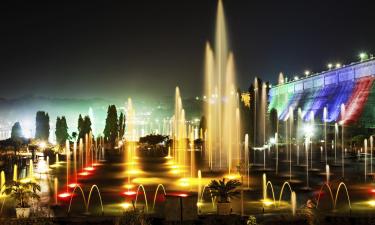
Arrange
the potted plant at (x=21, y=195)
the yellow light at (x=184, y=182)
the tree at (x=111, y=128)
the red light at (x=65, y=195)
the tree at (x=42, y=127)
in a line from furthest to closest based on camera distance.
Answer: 1. the tree at (x=42, y=127)
2. the tree at (x=111, y=128)
3. the yellow light at (x=184, y=182)
4. the red light at (x=65, y=195)
5. the potted plant at (x=21, y=195)

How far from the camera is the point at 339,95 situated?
59.9 m

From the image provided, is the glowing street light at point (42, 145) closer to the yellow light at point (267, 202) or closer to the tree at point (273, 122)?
the tree at point (273, 122)

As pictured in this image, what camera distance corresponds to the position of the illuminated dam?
162 ft

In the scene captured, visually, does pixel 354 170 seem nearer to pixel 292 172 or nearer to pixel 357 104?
pixel 292 172

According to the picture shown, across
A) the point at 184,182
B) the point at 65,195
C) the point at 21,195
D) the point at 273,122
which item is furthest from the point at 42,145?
the point at 21,195

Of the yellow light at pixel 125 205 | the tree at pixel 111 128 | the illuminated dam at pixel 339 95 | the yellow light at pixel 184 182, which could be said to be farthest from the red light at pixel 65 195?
the illuminated dam at pixel 339 95

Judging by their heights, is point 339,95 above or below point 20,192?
above

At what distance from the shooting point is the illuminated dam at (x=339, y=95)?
49250 millimetres

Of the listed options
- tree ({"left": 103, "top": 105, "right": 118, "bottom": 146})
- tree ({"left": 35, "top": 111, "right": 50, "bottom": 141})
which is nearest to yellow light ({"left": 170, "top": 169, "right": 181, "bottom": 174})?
tree ({"left": 103, "top": 105, "right": 118, "bottom": 146})

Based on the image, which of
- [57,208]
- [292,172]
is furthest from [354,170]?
[57,208]

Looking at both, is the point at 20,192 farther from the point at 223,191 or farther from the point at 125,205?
the point at 223,191

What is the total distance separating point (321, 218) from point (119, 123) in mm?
43334

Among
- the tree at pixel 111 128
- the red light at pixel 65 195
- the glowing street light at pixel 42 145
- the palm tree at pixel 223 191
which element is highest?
the tree at pixel 111 128

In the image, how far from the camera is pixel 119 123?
5247cm
